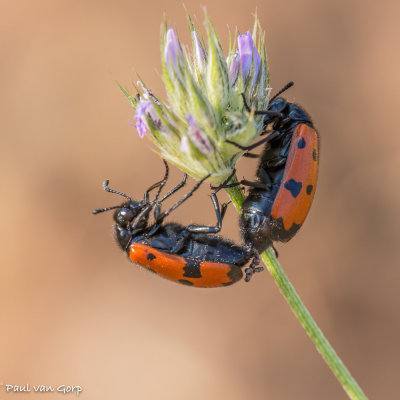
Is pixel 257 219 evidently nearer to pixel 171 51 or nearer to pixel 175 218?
pixel 171 51

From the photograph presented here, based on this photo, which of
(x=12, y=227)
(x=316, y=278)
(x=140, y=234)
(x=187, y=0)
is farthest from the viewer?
(x=187, y=0)

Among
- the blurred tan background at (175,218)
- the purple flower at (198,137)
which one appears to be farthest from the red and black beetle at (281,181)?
the blurred tan background at (175,218)

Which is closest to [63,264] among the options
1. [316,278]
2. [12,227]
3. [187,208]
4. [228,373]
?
[12,227]

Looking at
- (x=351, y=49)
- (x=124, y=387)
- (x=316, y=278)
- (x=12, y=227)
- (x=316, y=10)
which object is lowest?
(x=124, y=387)

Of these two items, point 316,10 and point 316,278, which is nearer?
point 316,278

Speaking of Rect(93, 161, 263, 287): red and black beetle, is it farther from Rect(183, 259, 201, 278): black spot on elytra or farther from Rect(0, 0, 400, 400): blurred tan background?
Rect(0, 0, 400, 400): blurred tan background

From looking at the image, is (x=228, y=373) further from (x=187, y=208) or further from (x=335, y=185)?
(x=335, y=185)

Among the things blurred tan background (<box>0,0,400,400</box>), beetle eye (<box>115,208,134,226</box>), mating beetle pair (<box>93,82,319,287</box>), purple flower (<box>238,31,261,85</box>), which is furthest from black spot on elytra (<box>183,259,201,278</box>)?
blurred tan background (<box>0,0,400,400</box>)
